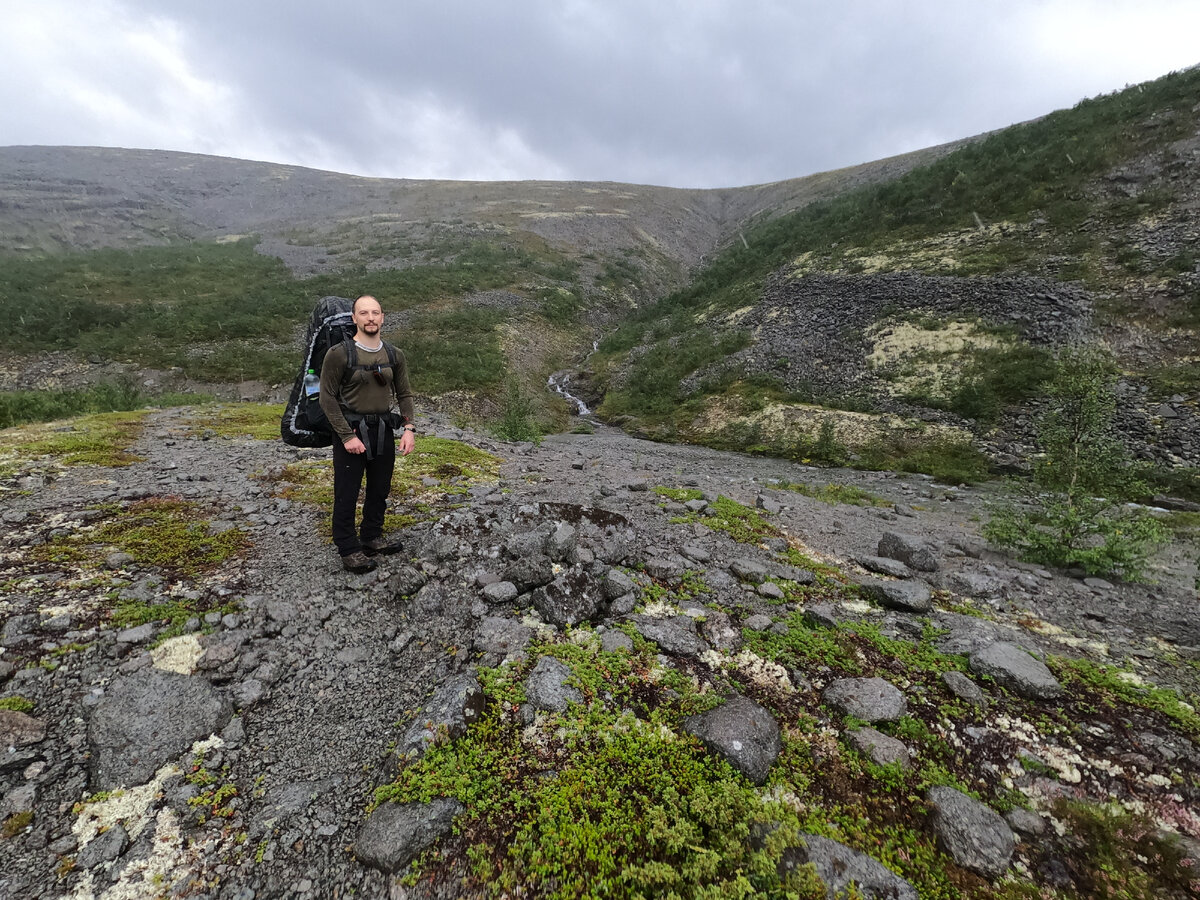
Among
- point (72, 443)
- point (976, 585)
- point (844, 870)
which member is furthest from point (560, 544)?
point (72, 443)

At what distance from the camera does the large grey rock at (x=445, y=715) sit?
307cm

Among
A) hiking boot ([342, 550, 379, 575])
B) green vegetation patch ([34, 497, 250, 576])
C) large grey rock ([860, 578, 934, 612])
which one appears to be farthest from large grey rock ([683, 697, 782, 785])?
green vegetation patch ([34, 497, 250, 576])

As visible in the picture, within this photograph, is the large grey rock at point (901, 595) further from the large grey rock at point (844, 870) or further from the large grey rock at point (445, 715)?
the large grey rock at point (445, 715)

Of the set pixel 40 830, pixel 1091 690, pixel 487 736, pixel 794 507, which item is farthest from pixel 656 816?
pixel 794 507

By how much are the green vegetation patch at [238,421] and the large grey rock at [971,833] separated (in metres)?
13.6

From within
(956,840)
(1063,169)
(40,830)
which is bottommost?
(40,830)

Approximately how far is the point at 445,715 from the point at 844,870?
8.05ft

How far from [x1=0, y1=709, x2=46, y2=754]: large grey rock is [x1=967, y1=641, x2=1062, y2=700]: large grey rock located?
21.7ft

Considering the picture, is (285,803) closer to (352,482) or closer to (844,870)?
(352,482)

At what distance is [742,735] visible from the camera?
3.14 m

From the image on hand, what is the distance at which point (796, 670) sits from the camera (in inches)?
153

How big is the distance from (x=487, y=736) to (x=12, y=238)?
9063 centimetres

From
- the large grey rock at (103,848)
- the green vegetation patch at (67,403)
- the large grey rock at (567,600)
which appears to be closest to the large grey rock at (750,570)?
the large grey rock at (567,600)

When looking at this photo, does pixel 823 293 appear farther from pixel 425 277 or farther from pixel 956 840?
pixel 425 277
